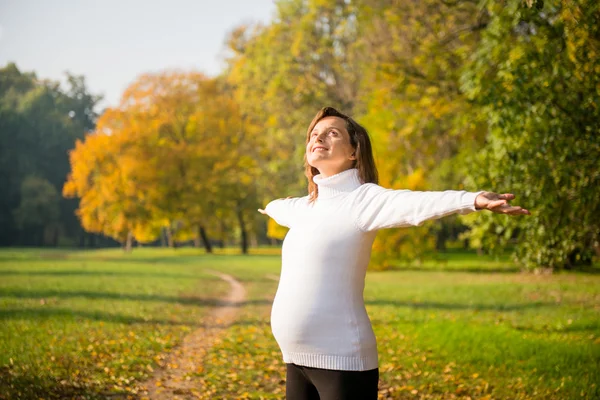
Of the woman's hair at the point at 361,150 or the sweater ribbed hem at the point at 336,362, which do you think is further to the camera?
the woman's hair at the point at 361,150

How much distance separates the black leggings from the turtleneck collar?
822 millimetres

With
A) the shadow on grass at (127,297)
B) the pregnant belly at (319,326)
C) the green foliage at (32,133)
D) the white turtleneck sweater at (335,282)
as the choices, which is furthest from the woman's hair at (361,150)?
the green foliage at (32,133)

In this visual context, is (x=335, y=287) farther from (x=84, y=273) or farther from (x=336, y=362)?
(x=84, y=273)

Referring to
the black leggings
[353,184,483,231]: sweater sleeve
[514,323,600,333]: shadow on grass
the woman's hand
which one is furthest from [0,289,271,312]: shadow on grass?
the woman's hand

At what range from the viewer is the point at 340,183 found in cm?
282

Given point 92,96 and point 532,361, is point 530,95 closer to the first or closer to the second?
point 532,361

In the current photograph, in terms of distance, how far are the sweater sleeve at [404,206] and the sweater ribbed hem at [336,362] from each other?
58 cm

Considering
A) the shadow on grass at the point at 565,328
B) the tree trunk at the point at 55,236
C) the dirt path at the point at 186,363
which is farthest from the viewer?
the tree trunk at the point at 55,236

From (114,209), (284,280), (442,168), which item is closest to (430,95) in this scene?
(442,168)

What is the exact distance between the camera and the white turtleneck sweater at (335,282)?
2.57m

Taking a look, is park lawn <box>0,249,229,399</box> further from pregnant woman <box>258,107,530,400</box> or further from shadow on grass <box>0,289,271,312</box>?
pregnant woman <box>258,107,530,400</box>

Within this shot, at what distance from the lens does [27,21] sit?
12336mm

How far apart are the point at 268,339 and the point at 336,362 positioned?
7182 mm

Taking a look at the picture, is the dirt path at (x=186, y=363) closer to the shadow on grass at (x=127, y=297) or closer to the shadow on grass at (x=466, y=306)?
the shadow on grass at (x=127, y=297)
